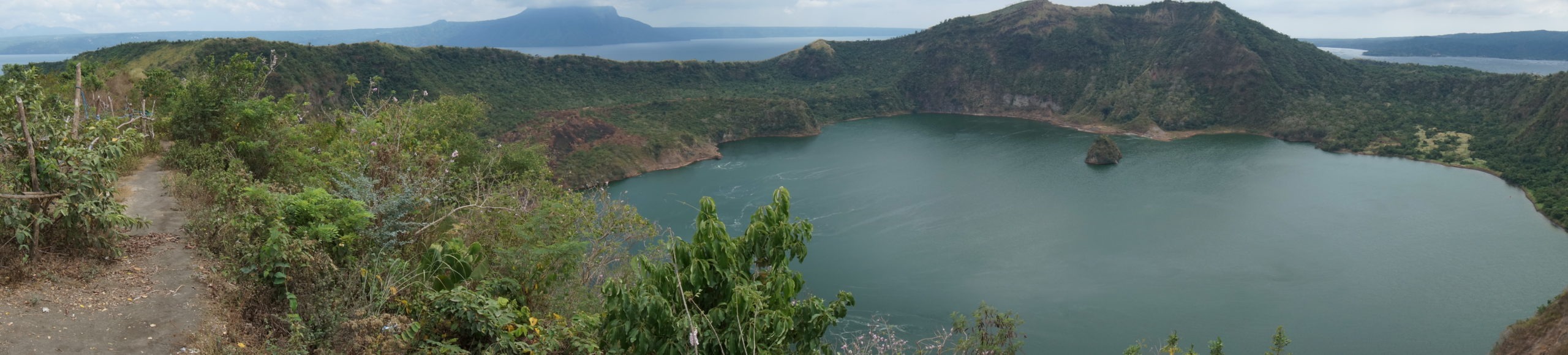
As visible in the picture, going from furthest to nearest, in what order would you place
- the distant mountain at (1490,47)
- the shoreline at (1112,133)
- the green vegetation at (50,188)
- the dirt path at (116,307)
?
the distant mountain at (1490,47) < the shoreline at (1112,133) < the green vegetation at (50,188) < the dirt path at (116,307)

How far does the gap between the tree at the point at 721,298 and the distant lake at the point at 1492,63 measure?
369ft

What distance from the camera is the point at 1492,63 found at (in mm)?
124250

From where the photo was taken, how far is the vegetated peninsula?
46.3 m

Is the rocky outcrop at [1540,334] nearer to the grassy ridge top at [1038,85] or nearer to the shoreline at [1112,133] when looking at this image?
the shoreline at [1112,133]

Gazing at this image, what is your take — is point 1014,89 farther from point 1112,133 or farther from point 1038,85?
point 1112,133

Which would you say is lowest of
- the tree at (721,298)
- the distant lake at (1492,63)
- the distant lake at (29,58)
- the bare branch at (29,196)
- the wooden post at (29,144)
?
the tree at (721,298)

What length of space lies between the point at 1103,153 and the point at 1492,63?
386 feet

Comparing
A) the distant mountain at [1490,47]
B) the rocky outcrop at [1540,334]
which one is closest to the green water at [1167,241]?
the rocky outcrop at [1540,334]

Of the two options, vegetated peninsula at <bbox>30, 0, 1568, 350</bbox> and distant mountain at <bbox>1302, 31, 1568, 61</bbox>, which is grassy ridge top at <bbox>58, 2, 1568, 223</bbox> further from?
distant mountain at <bbox>1302, 31, 1568, 61</bbox>

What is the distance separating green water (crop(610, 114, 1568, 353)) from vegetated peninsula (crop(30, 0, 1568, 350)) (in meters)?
3.45

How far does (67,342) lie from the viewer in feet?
21.8

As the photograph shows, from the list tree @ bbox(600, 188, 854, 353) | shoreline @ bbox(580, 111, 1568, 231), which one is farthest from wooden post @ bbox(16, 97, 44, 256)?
shoreline @ bbox(580, 111, 1568, 231)

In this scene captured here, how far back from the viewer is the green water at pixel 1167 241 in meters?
22.8

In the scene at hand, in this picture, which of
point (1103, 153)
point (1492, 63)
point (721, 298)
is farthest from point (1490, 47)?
point (721, 298)
